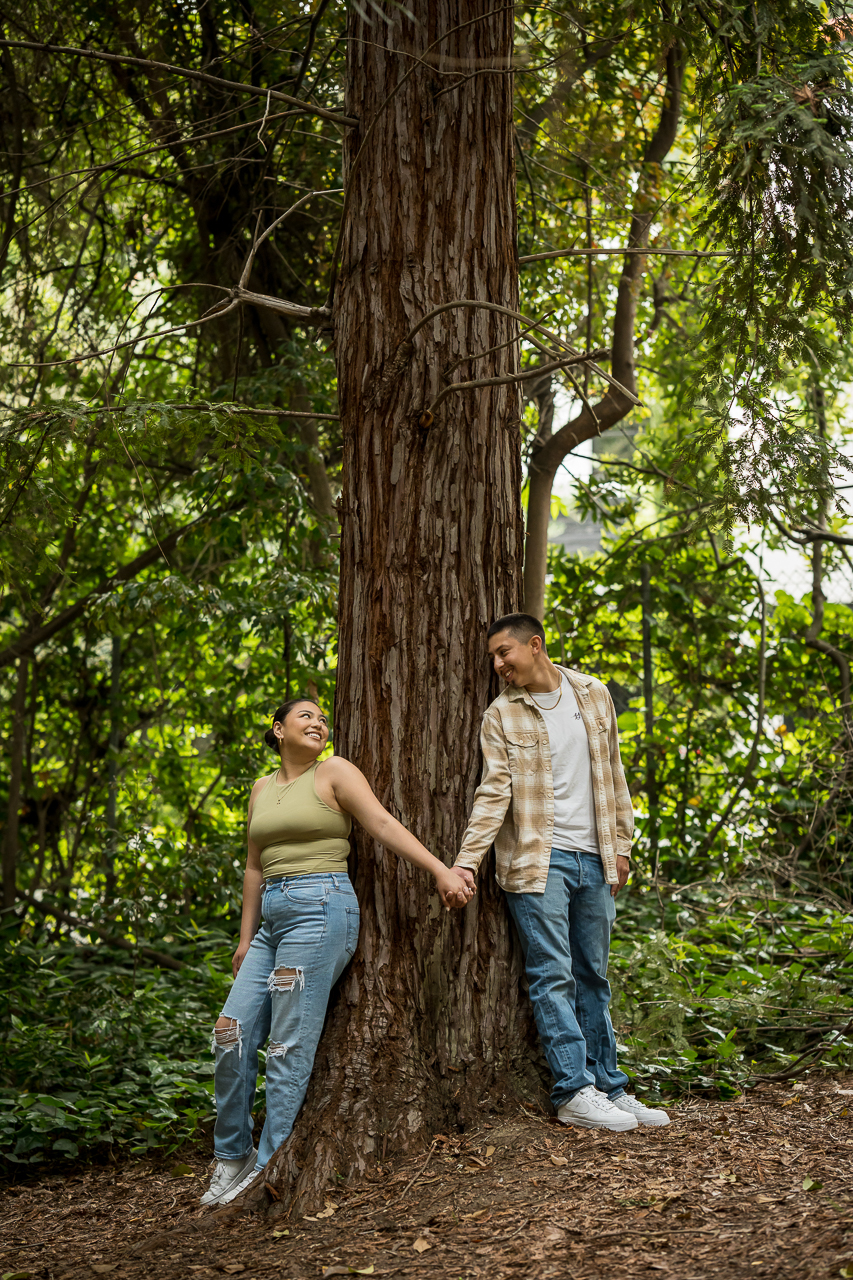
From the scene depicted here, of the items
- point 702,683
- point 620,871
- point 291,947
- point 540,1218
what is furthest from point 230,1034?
point 702,683

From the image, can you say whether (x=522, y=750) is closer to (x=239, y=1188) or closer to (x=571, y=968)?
(x=571, y=968)

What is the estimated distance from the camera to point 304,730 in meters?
3.79

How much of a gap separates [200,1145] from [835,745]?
455cm

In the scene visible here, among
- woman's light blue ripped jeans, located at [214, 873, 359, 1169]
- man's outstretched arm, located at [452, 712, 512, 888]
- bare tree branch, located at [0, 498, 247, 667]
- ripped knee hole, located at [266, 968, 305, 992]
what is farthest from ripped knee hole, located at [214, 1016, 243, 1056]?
bare tree branch, located at [0, 498, 247, 667]

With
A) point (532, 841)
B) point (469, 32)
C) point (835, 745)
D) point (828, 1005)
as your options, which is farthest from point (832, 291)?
point (835, 745)

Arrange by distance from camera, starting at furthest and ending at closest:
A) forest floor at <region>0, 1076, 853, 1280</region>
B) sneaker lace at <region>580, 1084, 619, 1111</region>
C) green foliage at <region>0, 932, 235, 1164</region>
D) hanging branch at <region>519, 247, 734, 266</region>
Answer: green foliage at <region>0, 932, 235, 1164</region>, sneaker lace at <region>580, 1084, 619, 1111</region>, hanging branch at <region>519, 247, 734, 266</region>, forest floor at <region>0, 1076, 853, 1280</region>

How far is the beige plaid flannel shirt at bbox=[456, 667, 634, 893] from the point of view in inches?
140

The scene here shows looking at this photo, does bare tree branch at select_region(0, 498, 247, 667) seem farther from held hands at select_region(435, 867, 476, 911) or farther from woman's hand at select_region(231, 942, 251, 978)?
held hands at select_region(435, 867, 476, 911)

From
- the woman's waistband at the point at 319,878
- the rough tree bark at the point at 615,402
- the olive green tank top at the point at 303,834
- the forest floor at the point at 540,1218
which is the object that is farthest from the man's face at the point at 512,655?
the rough tree bark at the point at 615,402

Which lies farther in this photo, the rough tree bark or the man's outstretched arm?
the rough tree bark

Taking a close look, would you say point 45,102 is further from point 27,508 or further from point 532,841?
point 532,841

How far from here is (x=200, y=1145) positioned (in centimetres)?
Answer: 434

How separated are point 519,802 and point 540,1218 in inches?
49.8

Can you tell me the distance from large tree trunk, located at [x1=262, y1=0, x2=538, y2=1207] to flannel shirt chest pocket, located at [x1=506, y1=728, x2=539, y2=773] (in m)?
0.14
